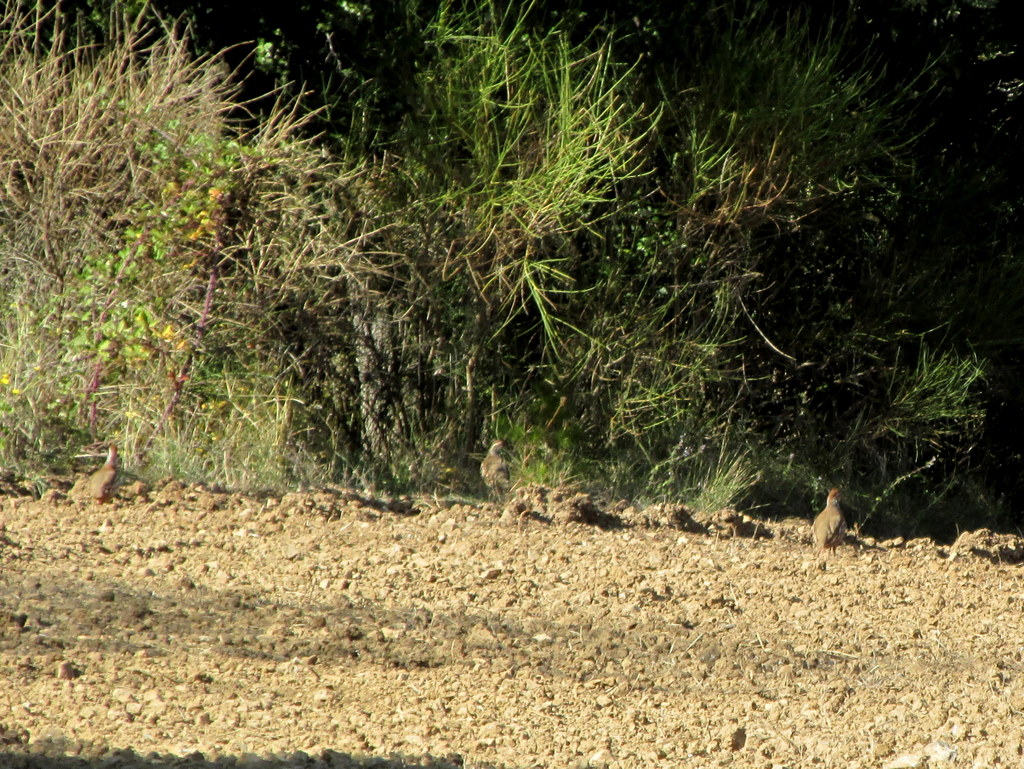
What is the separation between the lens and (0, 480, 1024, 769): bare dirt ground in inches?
173

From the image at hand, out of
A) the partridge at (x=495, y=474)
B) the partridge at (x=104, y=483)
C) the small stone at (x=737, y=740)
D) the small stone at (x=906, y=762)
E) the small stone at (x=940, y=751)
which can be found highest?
the small stone at (x=940, y=751)

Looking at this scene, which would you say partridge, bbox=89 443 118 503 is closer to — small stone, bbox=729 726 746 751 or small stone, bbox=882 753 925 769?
small stone, bbox=729 726 746 751

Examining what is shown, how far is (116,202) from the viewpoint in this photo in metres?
8.60

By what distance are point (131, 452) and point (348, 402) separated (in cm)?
216

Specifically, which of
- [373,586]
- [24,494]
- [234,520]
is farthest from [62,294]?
[373,586]

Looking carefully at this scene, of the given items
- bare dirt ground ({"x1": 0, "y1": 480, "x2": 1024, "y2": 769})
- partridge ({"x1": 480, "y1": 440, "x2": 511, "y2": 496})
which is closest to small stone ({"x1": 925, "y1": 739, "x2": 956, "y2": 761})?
bare dirt ground ({"x1": 0, "y1": 480, "x2": 1024, "y2": 769})

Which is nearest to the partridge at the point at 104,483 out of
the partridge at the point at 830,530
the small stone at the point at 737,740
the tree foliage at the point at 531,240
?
the tree foliage at the point at 531,240

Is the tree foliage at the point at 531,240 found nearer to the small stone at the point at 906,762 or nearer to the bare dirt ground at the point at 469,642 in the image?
the bare dirt ground at the point at 469,642

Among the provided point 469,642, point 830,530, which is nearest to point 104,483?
point 469,642

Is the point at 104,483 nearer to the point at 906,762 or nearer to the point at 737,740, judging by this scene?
the point at 737,740

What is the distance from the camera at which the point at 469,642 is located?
17.7 feet

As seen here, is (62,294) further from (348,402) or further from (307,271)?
(348,402)

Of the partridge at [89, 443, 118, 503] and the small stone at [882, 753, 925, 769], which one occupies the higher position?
the small stone at [882, 753, 925, 769]

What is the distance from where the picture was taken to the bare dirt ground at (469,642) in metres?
4.40
